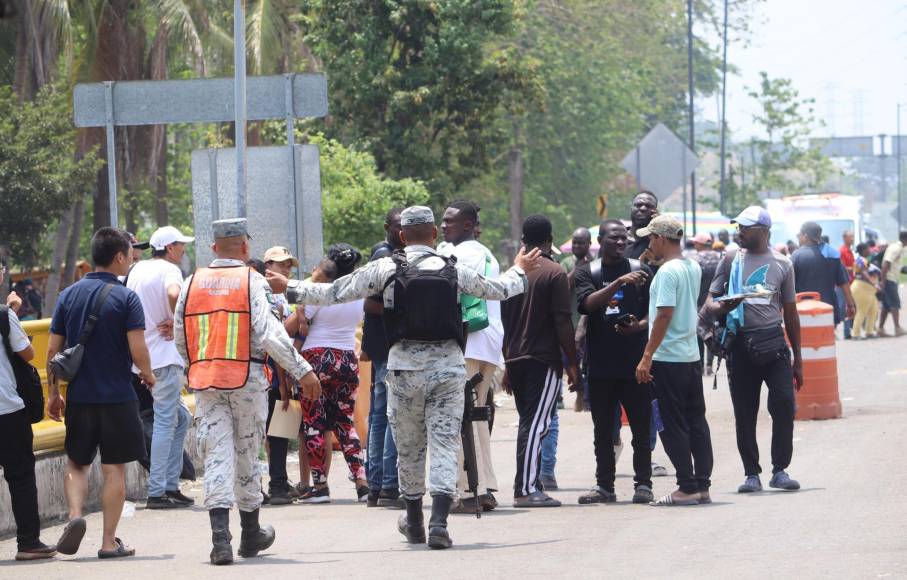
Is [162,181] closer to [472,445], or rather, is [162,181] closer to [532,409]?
[532,409]

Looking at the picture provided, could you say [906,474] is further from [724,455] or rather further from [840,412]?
[840,412]

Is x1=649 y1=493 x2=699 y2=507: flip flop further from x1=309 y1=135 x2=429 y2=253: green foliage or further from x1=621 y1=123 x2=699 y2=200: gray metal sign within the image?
x1=621 y1=123 x2=699 y2=200: gray metal sign

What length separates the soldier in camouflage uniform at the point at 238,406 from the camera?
26.7 feet

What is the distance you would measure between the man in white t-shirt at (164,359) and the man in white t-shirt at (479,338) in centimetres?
207

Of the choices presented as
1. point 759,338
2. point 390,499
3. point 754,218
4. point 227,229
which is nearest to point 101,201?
point 390,499

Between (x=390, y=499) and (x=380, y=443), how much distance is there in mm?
384

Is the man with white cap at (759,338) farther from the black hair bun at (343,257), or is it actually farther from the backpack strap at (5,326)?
the backpack strap at (5,326)

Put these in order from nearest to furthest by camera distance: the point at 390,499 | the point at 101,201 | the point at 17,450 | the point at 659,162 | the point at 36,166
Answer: the point at 17,450, the point at 390,499, the point at 659,162, the point at 36,166, the point at 101,201

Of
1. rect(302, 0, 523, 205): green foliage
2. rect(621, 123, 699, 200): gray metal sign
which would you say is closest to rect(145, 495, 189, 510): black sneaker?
rect(621, 123, 699, 200): gray metal sign

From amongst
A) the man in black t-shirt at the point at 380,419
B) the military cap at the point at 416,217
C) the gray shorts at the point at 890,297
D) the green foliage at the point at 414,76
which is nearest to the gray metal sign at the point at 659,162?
the green foliage at the point at 414,76

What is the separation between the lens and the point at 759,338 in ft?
34.0

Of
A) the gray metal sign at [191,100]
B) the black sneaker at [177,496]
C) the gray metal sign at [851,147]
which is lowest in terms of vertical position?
the black sneaker at [177,496]

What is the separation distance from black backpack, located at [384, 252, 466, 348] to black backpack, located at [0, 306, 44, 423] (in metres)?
2.10

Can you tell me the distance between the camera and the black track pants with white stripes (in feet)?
33.1
